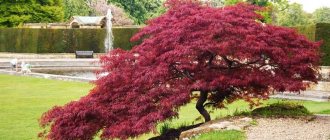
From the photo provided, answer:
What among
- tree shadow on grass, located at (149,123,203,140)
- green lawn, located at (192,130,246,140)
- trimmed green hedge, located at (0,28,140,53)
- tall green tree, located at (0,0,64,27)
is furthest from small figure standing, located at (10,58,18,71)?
green lawn, located at (192,130,246,140)

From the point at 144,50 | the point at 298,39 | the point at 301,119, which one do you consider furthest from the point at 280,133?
the point at 144,50

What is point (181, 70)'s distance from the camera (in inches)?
396

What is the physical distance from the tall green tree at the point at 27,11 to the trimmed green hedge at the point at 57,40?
385 inches

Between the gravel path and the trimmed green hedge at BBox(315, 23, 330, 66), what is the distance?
13840mm

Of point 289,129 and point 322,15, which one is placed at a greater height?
point 322,15

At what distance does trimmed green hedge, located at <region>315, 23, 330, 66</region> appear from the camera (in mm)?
23484

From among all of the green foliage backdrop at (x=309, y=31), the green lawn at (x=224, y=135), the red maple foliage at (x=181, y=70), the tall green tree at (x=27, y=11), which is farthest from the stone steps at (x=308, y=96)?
the tall green tree at (x=27, y=11)

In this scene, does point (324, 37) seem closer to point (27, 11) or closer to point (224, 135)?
point (224, 135)

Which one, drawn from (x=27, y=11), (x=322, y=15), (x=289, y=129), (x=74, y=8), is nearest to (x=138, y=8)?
(x=74, y=8)

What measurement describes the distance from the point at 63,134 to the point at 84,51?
3774 centimetres

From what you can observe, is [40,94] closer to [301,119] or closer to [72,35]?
[301,119]

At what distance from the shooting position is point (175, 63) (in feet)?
32.1

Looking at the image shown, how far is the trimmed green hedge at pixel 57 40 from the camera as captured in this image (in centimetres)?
4906

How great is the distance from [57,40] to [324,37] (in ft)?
103
